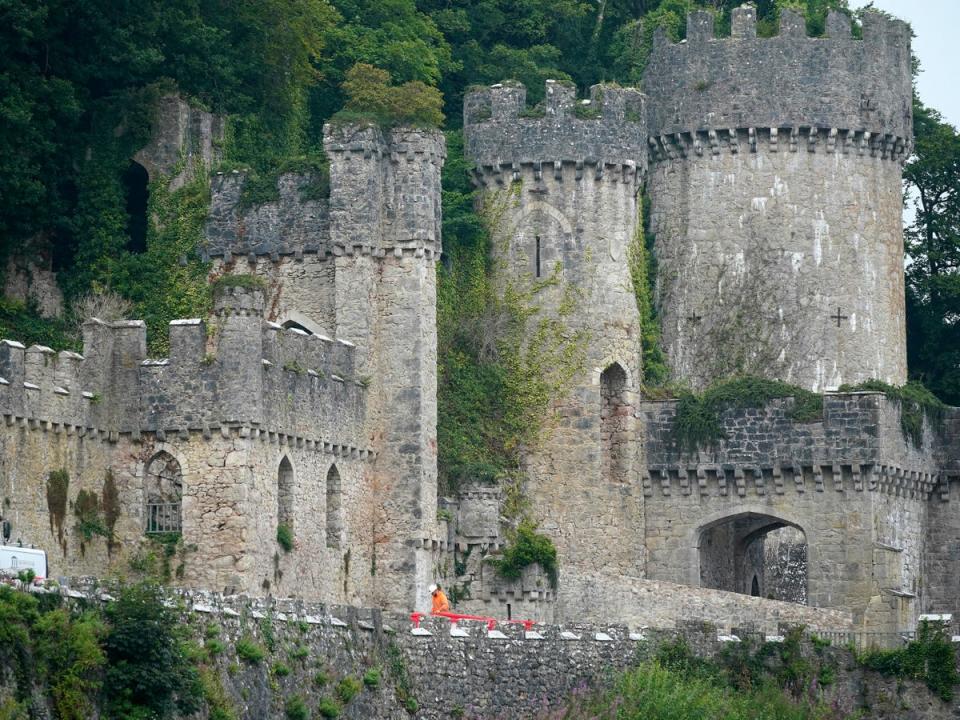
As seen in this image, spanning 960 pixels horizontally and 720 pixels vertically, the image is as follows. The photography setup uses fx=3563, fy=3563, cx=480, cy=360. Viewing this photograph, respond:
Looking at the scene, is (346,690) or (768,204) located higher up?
(768,204)

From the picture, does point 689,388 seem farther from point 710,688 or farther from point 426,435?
point 710,688

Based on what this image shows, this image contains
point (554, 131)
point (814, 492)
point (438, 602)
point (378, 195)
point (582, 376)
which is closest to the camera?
point (438, 602)

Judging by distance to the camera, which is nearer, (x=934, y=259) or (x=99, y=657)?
(x=99, y=657)

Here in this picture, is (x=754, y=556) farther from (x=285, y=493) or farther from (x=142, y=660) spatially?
(x=142, y=660)

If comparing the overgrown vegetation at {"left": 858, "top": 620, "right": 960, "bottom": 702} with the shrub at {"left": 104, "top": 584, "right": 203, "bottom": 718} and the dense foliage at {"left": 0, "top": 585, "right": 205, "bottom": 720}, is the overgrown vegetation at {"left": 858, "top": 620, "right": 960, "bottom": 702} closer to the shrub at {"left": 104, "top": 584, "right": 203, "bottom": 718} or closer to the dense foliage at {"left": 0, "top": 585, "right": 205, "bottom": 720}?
the dense foliage at {"left": 0, "top": 585, "right": 205, "bottom": 720}

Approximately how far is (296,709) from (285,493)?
1234 cm

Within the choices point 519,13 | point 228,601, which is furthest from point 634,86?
point 228,601

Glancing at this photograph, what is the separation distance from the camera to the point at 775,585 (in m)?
87.4

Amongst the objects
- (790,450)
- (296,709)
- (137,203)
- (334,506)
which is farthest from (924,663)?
(137,203)

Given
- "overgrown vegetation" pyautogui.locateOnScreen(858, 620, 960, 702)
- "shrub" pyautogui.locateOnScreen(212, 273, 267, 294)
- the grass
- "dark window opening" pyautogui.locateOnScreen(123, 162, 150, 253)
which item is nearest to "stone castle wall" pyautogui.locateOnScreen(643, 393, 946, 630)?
"overgrown vegetation" pyautogui.locateOnScreen(858, 620, 960, 702)

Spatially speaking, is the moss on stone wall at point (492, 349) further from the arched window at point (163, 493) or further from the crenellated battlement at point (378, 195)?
the arched window at point (163, 493)

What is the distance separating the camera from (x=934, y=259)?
9094cm

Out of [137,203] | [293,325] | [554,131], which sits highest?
[554,131]

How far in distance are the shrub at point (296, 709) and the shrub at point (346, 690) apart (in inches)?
68.2
